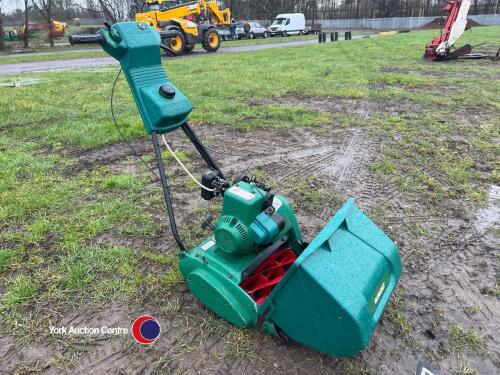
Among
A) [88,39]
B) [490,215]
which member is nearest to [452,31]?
[490,215]

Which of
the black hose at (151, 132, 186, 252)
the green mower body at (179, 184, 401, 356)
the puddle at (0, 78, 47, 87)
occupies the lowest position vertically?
the puddle at (0, 78, 47, 87)

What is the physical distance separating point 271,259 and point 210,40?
56.8 feet

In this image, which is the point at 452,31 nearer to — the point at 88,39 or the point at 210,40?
the point at 210,40

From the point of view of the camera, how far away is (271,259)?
7.54 feet

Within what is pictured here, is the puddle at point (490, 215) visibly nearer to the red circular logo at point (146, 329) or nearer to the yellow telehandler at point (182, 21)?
the red circular logo at point (146, 329)

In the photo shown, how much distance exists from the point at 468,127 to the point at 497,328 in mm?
3990

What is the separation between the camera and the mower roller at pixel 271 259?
1.73 meters

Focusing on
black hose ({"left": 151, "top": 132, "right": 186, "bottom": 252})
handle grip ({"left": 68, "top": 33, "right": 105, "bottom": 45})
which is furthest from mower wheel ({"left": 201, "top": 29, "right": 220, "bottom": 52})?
black hose ({"left": 151, "top": 132, "right": 186, "bottom": 252})

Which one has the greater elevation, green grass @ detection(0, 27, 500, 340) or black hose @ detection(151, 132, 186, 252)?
black hose @ detection(151, 132, 186, 252)

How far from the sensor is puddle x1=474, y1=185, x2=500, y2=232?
3258mm

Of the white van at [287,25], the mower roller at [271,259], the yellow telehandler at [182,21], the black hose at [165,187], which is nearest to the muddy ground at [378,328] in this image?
the mower roller at [271,259]

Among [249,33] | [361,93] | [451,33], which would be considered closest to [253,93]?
[361,93]

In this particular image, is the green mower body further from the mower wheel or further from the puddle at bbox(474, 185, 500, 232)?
the mower wheel

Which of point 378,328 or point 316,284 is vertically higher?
point 316,284
